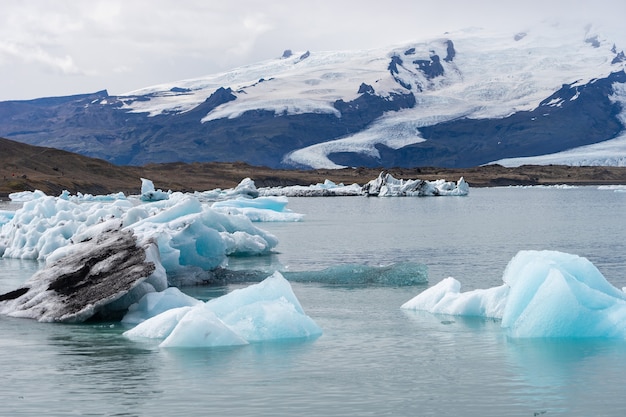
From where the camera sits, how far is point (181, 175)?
390 ft

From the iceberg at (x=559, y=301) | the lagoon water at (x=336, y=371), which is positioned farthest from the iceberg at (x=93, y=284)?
the iceberg at (x=559, y=301)

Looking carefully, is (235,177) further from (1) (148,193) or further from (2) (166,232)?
(2) (166,232)

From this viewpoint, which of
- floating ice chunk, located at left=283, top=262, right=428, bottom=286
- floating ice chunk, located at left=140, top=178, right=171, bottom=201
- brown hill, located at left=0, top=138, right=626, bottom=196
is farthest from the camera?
brown hill, located at left=0, top=138, right=626, bottom=196

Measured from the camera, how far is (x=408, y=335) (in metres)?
14.4

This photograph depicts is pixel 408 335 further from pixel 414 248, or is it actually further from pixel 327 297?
pixel 414 248

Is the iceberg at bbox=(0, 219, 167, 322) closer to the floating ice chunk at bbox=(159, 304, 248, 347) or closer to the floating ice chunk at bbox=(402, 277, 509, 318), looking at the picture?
the floating ice chunk at bbox=(159, 304, 248, 347)

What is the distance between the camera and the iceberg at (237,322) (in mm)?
13047

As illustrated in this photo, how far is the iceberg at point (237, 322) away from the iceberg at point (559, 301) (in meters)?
3.27

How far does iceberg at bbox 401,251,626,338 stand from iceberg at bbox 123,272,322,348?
3.27 metres

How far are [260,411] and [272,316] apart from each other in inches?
156

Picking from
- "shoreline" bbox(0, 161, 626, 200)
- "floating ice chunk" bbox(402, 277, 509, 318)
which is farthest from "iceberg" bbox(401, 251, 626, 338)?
"shoreline" bbox(0, 161, 626, 200)

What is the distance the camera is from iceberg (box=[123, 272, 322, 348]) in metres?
13.0

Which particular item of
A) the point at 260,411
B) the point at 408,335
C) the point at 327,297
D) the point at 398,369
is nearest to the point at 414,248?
the point at 327,297

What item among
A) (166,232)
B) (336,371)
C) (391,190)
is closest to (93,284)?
(166,232)
